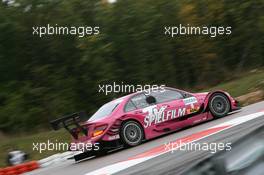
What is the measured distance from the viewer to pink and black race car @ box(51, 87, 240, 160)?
38.5 feet

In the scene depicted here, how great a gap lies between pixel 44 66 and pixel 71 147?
13.5 m

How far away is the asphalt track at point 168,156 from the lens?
8219mm

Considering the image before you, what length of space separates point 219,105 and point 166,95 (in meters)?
1.43

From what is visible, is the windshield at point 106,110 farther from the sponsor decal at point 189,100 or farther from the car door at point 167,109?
the sponsor decal at point 189,100

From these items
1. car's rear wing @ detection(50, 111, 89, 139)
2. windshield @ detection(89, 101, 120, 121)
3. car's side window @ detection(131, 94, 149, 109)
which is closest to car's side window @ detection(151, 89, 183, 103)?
car's side window @ detection(131, 94, 149, 109)

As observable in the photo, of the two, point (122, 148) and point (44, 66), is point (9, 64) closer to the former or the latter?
point (44, 66)

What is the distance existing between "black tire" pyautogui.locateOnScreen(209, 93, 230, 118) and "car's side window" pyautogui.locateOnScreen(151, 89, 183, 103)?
82 centimetres

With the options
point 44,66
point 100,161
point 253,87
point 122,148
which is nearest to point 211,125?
point 122,148

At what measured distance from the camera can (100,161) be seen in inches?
439

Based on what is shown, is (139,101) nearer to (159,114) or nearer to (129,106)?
(129,106)

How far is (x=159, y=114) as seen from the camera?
41.1ft

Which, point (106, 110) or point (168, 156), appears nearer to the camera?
point (168, 156)

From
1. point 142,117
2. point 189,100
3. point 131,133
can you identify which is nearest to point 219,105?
point 189,100

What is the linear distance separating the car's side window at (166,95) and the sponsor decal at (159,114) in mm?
289
